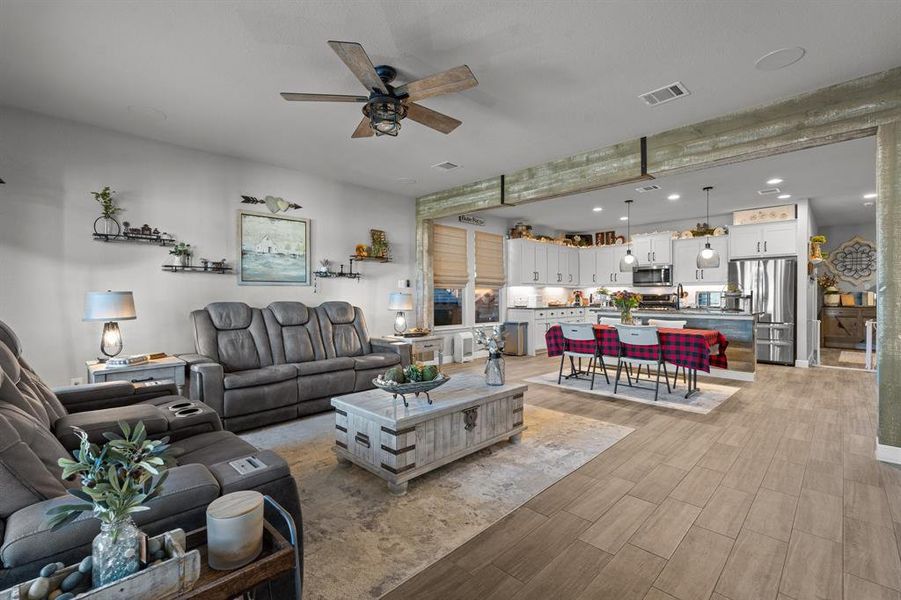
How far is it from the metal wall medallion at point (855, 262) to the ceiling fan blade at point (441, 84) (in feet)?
36.3

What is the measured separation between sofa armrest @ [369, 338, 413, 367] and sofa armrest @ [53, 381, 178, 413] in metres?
2.57

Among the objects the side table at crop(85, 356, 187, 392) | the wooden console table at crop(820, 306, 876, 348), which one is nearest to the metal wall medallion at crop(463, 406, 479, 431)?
the side table at crop(85, 356, 187, 392)

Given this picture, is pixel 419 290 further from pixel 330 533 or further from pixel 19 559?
pixel 19 559

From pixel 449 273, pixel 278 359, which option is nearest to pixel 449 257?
pixel 449 273

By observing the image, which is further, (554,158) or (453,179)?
(453,179)

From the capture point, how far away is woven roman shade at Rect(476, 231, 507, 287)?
27.0ft

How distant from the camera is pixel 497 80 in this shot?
10.5 ft

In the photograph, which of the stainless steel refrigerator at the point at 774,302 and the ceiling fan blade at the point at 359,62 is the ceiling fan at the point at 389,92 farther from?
the stainless steel refrigerator at the point at 774,302

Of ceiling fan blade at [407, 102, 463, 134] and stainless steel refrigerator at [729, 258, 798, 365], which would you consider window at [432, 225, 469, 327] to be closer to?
ceiling fan blade at [407, 102, 463, 134]

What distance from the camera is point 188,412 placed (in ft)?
8.32

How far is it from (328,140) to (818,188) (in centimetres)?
711

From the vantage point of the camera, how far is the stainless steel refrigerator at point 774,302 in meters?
7.12

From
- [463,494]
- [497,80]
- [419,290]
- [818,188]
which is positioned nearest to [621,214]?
[818,188]

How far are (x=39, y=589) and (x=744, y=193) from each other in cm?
830
